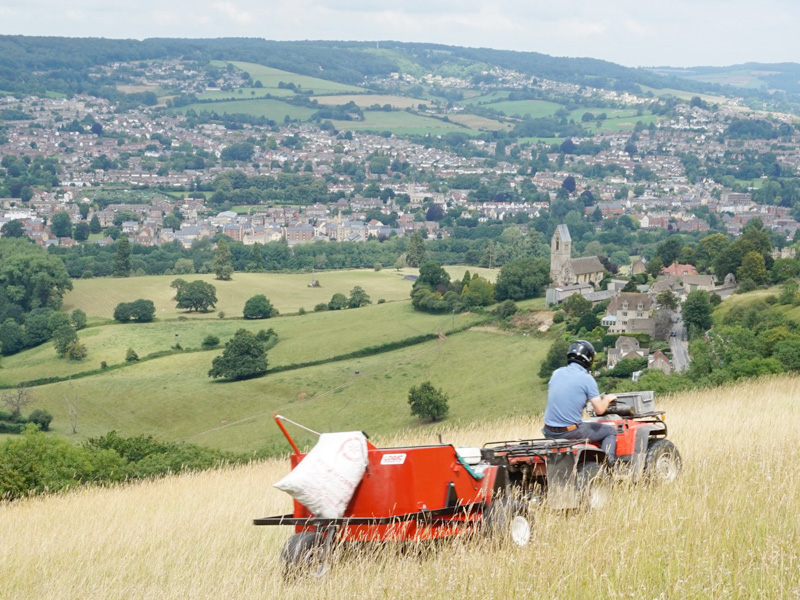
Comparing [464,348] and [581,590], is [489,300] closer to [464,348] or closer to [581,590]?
[464,348]

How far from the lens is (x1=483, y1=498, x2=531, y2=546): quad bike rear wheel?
Answer: 6.88 m

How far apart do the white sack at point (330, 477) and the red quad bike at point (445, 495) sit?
0.07 meters

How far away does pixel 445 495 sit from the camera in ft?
23.1

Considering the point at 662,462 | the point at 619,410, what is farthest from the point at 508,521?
the point at 619,410

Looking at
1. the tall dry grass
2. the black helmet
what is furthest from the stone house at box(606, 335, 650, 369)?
the black helmet

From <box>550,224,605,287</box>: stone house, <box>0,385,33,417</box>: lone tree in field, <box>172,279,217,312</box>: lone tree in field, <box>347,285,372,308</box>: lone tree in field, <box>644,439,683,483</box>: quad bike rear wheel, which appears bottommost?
<box>172,279,217,312</box>: lone tree in field

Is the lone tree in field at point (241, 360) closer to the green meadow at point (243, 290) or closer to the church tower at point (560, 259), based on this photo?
the green meadow at point (243, 290)

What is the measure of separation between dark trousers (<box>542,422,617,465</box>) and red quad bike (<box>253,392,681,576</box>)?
1.23 feet

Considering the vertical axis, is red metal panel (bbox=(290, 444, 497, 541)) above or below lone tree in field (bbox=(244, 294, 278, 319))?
above

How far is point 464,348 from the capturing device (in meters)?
59.8

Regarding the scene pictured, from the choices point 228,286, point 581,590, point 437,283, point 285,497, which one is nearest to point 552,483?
point 581,590

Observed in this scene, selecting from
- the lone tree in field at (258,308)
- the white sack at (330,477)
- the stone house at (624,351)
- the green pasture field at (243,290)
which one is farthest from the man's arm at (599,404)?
the green pasture field at (243,290)

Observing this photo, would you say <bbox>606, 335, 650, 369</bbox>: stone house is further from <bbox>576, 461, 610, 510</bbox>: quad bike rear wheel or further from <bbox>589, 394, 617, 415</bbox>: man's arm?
<bbox>576, 461, 610, 510</bbox>: quad bike rear wheel

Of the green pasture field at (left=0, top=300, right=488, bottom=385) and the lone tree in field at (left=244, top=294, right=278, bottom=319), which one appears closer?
the green pasture field at (left=0, top=300, right=488, bottom=385)
